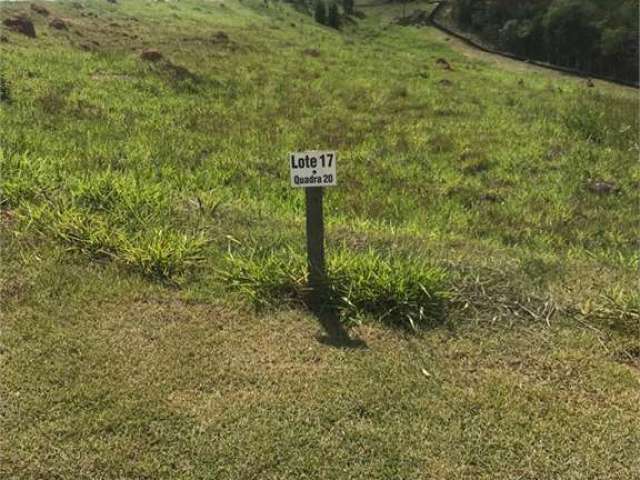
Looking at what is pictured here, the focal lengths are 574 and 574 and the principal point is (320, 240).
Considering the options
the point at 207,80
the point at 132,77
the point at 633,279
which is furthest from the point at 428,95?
the point at 633,279

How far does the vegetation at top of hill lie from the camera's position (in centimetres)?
3866

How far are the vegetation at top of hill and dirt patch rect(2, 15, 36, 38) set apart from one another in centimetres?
3522

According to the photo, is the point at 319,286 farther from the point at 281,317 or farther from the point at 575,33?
the point at 575,33

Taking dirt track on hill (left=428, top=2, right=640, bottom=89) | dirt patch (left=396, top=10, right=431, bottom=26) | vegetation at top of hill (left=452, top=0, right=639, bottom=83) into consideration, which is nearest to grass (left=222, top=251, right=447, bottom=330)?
dirt track on hill (left=428, top=2, right=640, bottom=89)

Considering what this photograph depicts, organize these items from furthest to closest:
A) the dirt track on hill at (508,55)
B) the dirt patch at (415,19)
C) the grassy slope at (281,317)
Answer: the dirt patch at (415,19)
the dirt track on hill at (508,55)
the grassy slope at (281,317)

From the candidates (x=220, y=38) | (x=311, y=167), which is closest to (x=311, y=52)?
(x=220, y=38)

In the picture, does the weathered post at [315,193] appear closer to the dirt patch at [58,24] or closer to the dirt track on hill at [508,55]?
the dirt patch at [58,24]

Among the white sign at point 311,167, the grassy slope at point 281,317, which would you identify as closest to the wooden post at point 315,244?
the white sign at point 311,167

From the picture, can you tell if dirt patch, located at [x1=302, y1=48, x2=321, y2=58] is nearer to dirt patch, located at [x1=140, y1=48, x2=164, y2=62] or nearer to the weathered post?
dirt patch, located at [x1=140, y1=48, x2=164, y2=62]

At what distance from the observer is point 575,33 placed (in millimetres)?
41500

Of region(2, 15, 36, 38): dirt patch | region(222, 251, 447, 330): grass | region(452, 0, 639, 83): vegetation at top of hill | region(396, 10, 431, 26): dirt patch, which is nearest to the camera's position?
region(222, 251, 447, 330): grass

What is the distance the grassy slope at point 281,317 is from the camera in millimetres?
3252

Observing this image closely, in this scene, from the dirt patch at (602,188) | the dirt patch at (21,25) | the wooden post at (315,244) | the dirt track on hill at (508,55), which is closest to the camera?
the wooden post at (315,244)

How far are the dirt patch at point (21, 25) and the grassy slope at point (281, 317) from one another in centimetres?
729
